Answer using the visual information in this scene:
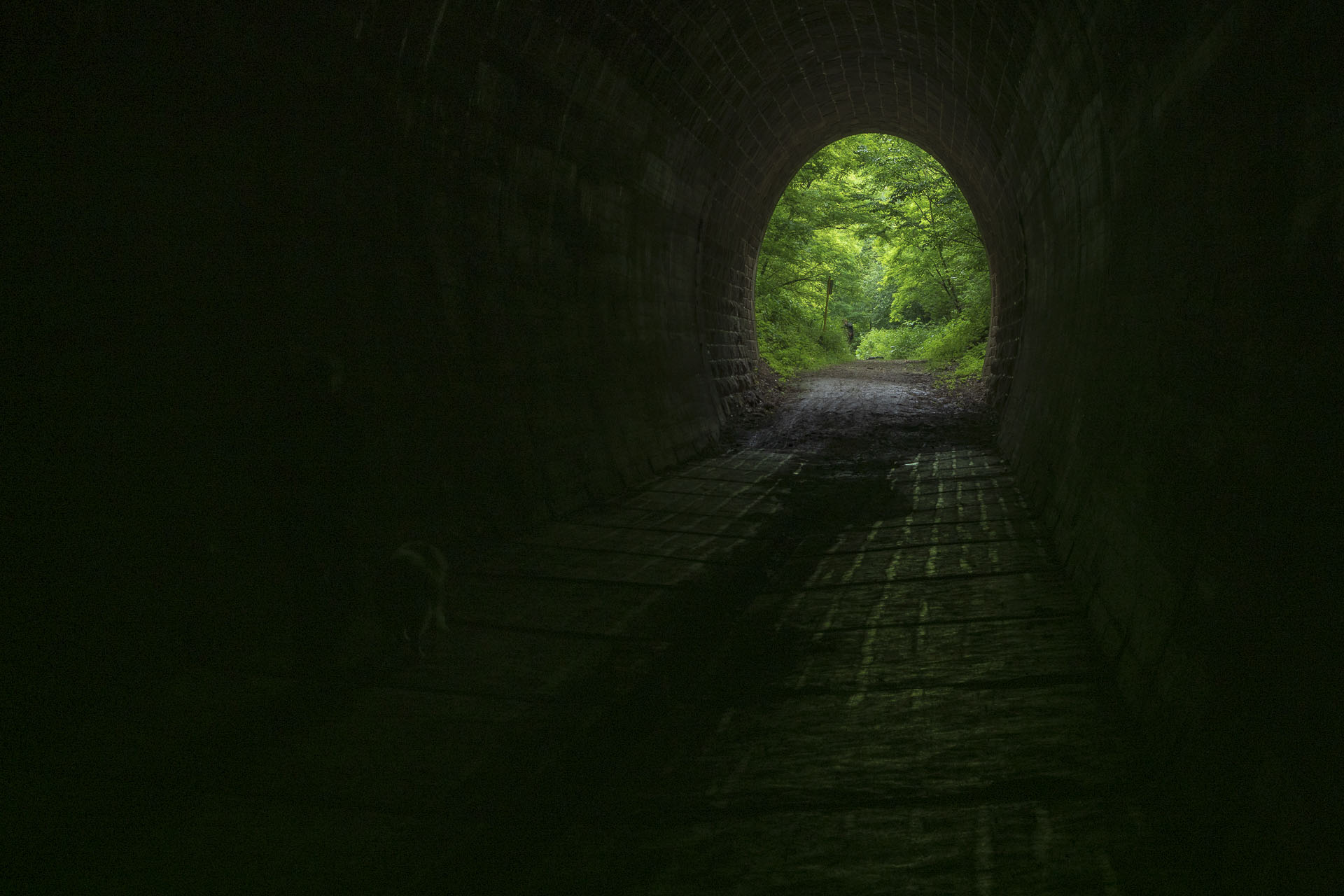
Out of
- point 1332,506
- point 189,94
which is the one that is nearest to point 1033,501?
point 1332,506

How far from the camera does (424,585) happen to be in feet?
11.2

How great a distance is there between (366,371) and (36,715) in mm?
2330

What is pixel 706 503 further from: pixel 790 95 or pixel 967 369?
pixel 967 369

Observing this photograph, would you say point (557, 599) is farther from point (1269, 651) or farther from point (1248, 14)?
point (1248, 14)

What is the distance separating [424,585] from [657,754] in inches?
55.4

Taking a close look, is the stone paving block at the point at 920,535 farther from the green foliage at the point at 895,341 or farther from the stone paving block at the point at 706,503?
the green foliage at the point at 895,341

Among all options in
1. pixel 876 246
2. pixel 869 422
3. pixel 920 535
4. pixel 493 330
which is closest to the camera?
pixel 920 535

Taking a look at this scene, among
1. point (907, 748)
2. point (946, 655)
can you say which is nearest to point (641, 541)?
point (946, 655)

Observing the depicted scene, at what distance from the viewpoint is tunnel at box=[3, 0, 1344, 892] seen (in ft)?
6.29

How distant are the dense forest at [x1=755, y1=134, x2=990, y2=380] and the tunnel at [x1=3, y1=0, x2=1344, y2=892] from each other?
1089 cm

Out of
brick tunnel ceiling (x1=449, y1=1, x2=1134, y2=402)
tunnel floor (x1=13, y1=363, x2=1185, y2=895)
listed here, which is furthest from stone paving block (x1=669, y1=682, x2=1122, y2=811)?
brick tunnel ceiling (x1=449, y1=1, x2=1134, y2=402)

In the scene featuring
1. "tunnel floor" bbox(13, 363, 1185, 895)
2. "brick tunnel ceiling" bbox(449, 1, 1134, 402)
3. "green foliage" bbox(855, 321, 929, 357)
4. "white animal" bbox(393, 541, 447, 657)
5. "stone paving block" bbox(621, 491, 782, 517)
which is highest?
"brick tunnel ceiling" bbox(449, 1, 1134, 402)

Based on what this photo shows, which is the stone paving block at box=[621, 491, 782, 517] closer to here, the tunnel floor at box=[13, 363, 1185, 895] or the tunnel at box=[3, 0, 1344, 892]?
the tunnel at box=[3, 0, 1344, 892]

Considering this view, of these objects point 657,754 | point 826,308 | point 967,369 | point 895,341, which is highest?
point 826,308
